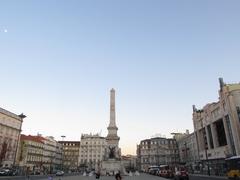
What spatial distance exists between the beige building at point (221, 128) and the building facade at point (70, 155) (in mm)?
85548

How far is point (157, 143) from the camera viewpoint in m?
134

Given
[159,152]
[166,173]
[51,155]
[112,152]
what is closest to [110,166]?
[112,152]

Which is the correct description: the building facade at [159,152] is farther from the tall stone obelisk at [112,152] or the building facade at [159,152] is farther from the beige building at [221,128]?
the tall stone obelisk at [112,152]

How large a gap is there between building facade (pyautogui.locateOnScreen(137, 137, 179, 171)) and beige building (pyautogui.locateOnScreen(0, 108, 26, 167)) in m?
75.0

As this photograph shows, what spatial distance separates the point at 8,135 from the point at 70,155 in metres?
78.8

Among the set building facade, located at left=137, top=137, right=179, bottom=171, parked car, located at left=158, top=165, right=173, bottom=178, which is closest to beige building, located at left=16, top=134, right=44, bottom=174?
parked car, located at left=158, top=165, right=173, bottom=178

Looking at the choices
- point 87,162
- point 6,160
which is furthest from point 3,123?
point 87,162

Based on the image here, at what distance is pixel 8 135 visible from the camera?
2933 inches

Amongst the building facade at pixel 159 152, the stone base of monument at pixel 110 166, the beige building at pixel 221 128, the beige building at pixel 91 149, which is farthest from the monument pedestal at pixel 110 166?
the beige building at pixel 91 149

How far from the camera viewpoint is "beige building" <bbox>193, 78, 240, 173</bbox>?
56375mm

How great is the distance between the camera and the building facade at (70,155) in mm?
145250

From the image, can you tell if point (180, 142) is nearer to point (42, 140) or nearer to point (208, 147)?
point (208, 147)

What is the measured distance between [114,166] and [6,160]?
3198 centimetres

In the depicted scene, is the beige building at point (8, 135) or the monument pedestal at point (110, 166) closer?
the monument pedestal at point (110, 166)
